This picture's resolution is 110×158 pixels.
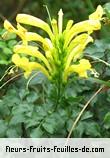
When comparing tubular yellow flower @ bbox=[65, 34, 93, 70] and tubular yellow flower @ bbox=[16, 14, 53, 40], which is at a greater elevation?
tubular yellow flower @ bbox=[16, 14, 53, 40]

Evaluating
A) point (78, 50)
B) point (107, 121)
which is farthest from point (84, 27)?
point (107, 121)

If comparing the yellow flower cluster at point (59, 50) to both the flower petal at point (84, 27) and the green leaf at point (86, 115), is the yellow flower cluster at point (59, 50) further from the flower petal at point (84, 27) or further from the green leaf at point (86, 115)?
the green leaf at point (86, 115)

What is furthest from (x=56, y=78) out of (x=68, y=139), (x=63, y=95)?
(x=68, y=139)

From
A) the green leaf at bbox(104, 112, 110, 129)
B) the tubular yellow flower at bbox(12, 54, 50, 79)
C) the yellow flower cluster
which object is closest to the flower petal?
the yellow flower cluster

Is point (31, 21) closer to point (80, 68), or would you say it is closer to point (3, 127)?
point (80, 68)

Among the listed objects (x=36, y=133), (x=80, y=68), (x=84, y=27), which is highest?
(x=84, y=27)

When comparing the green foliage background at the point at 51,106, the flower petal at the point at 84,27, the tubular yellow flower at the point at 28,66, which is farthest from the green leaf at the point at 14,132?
the flower petal at the point at 84,27

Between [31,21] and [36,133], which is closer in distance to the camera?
[36,133]

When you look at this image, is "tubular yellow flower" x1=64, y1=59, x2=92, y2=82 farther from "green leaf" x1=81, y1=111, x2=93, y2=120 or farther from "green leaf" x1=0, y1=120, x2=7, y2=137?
"green leaf" x1=0, y1=120, x2=7, y2=137

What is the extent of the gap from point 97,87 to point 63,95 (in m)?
0.15

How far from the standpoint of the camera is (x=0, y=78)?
170 cm

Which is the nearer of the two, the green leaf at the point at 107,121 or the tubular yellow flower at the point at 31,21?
the green leaf at the point at 107,121

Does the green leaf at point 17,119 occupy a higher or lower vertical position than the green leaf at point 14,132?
higher

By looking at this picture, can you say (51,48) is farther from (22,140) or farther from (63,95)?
(22,140)
